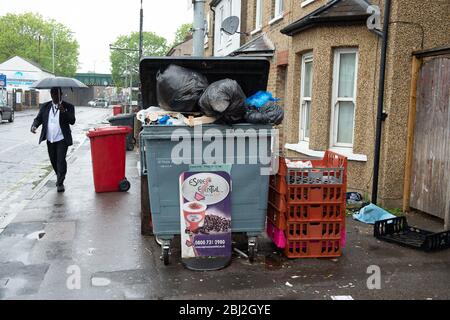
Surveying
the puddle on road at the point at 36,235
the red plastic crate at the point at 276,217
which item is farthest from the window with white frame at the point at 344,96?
the puddle on road at the point at 36,235

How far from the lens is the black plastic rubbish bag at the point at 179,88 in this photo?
5.29 meters

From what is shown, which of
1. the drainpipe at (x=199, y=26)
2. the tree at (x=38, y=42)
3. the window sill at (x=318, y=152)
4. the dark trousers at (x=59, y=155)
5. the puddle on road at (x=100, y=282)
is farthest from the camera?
the tree at (x=38, y=42)

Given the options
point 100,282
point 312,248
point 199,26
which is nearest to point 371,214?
point 312,248

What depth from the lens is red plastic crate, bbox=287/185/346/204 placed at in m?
5.34

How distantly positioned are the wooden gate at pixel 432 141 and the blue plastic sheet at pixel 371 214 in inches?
24.6

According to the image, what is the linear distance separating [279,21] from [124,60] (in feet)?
341

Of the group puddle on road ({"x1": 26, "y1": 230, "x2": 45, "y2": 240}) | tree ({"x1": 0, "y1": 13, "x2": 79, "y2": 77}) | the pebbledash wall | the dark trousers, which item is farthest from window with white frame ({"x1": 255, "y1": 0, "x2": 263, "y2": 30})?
tree ({"x1": 0, "y1": 13, "x2": 79, "y2": 77})

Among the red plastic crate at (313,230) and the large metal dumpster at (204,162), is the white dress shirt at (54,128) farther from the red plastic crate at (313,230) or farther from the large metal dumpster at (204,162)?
the red plastic crate at (313,230)

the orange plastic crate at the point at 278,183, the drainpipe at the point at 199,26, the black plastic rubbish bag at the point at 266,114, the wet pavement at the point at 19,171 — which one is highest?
the drainpipe at the point at 199,26

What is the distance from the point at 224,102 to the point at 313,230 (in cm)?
169

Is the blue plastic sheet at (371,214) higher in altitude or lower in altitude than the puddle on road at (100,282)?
higher

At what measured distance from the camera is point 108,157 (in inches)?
352
